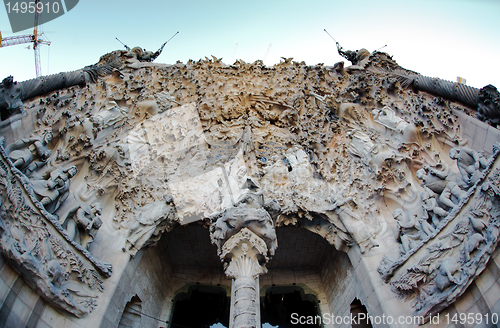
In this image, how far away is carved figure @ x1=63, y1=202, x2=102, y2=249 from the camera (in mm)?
5052

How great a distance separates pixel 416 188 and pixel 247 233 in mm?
3334

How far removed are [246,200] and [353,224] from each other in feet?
6.83

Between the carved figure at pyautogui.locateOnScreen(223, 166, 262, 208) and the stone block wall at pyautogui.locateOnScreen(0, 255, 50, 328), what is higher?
the carved figure at pyautogui.locateOnScreen(223, 166, 262, 208)

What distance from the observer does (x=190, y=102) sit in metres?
9.20

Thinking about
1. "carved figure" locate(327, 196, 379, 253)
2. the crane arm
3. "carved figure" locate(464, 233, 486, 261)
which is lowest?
"carved figure" locate(464, 233, 486, 261)

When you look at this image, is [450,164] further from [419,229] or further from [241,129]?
[241,129]

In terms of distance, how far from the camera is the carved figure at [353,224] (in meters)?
5.74

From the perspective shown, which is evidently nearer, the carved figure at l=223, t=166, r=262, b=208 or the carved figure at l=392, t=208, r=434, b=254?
the carved figure at l=392, t=208, r=434, b=254

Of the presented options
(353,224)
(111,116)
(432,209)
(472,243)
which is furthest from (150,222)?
(472,243)

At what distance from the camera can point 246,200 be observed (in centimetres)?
569

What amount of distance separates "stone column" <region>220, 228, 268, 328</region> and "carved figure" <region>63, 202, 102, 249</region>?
2.14 metres

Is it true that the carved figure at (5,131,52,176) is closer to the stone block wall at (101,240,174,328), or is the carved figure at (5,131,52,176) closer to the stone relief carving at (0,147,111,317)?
the stone relief carving at (0,147,111,317)

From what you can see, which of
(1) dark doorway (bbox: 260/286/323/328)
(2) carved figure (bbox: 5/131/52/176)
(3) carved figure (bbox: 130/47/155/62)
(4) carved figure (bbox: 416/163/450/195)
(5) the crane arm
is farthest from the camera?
(5) the crane arm

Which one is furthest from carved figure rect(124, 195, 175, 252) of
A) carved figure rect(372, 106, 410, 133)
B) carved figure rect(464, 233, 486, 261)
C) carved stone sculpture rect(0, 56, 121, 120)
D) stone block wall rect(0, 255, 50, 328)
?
carved figure rect(372, 106, 410, 133)
